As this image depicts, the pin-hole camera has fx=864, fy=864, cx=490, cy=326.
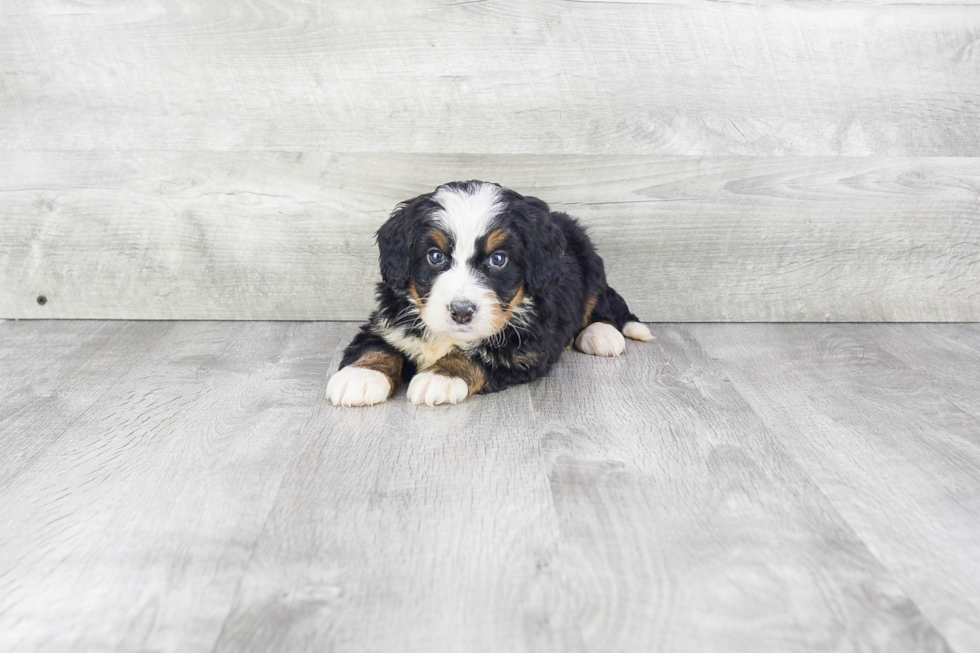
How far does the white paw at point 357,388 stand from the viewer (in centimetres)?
213

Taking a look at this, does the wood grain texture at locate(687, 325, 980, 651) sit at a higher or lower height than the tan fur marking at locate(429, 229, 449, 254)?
lower

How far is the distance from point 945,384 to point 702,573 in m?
1.38

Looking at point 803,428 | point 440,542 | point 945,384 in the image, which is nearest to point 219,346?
point 440,542

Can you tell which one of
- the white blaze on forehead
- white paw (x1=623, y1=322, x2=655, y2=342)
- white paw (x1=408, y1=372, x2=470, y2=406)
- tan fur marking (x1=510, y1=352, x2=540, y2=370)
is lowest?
white paw (x1=623, y1=322, x2=655, y2=342)

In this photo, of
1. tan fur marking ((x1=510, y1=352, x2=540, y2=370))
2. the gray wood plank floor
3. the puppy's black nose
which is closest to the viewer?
the gray wood plank floor

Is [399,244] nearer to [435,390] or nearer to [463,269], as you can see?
[463,269]

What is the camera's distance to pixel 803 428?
6.62 ft

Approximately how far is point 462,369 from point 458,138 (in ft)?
3.16

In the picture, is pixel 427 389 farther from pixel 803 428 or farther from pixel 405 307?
pixel 803 428

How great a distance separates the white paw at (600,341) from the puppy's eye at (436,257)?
0.72 m

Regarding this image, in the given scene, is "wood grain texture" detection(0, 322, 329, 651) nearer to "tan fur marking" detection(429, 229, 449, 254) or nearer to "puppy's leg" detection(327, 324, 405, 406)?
"puppy's leg" detection(327, 324, 405, 406)

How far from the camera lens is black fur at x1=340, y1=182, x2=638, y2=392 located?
2.18 m

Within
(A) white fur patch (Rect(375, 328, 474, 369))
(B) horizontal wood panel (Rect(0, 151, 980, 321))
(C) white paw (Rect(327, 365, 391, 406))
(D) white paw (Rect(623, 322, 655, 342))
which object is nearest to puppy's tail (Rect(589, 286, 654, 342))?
(D) white paw (Rect(623, 322, 655, 342))

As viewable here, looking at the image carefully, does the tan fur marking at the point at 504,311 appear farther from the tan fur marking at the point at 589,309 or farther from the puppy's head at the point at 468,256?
the tan fur marking at the point at 589,309
